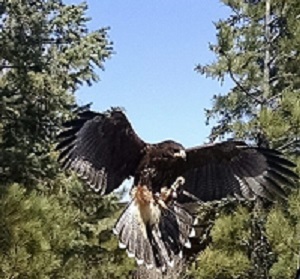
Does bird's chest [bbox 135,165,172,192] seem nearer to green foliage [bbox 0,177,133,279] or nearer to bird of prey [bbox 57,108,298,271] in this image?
bird of prey [bbox 57,108,298,271]

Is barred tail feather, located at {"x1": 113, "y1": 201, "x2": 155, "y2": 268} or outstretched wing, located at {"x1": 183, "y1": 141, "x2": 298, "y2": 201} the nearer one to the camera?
barred tail feather, located at {"x1": 113, "y1": 201, "x2": 155, "y2": 268}

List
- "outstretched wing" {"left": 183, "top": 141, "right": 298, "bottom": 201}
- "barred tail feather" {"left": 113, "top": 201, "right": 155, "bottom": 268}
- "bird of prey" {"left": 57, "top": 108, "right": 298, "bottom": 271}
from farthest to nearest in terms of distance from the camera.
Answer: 1. "outstretched wing" {"left": 183, "top": 141, "right": 298, "bottom": 201}
2. "bird of prey" {"left": 57, "top": 108, "right": 298, "bottom": 271}
3. "barred tail feather" {"left": 113, "top": 201, "right": 155, "bottom": 268}

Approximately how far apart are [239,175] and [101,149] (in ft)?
3.27

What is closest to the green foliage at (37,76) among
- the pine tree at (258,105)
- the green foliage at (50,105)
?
the green foliage at (50,105)

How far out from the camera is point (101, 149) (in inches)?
168

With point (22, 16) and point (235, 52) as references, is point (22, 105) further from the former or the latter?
point (235, 52)

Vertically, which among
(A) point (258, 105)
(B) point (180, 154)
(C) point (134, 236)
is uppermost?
(A) point (258, 105)

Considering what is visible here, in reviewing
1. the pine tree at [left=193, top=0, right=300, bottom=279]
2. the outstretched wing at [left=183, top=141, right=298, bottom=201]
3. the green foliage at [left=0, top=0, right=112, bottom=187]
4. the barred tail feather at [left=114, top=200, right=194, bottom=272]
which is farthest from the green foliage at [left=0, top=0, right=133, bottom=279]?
the barred tail feather at [left=114, top=200, right=194, bottom=272]

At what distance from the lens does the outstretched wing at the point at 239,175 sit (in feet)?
15.4

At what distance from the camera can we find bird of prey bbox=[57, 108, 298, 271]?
398 cm

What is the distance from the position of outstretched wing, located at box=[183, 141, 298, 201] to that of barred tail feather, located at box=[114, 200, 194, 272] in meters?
0.61

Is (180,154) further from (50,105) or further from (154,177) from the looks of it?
(50,105)

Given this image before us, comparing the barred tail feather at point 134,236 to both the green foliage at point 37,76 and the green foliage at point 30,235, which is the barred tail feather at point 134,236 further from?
the green foliage at point 37,76

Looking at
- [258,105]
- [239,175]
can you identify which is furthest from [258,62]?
[239,175]
